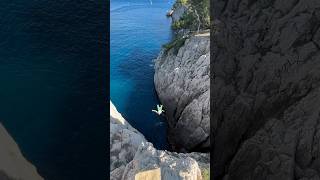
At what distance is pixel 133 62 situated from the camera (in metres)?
19.6

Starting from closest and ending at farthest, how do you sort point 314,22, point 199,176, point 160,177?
1. point 314,22
2. point 160,177
3. point 199,176

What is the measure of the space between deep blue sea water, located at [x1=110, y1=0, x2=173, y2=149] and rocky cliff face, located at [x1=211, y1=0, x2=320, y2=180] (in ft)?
51.8

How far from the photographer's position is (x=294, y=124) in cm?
272

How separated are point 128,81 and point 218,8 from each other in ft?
54.1

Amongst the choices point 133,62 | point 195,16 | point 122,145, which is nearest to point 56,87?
point 122,145

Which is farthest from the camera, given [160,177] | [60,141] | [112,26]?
[112,26]

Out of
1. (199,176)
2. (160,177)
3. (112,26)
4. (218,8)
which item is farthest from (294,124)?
(112,26)

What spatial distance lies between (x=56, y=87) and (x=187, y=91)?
41.5 feet

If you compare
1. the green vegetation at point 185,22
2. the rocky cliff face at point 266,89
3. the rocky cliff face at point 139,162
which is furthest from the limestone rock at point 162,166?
the rocky cliff face at point 266,89

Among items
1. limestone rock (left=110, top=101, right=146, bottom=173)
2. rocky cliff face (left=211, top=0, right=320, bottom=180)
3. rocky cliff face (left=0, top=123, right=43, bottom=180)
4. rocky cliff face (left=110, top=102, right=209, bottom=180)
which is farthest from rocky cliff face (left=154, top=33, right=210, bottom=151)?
rocky cliff face (left=211, top=0, right=320, bottom=180)

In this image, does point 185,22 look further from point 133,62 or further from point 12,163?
point 12,163

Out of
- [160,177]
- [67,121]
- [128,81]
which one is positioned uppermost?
[67,121]

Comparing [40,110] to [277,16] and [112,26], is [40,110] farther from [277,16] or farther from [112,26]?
[112,26]

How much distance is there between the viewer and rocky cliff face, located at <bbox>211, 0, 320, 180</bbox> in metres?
2.63
